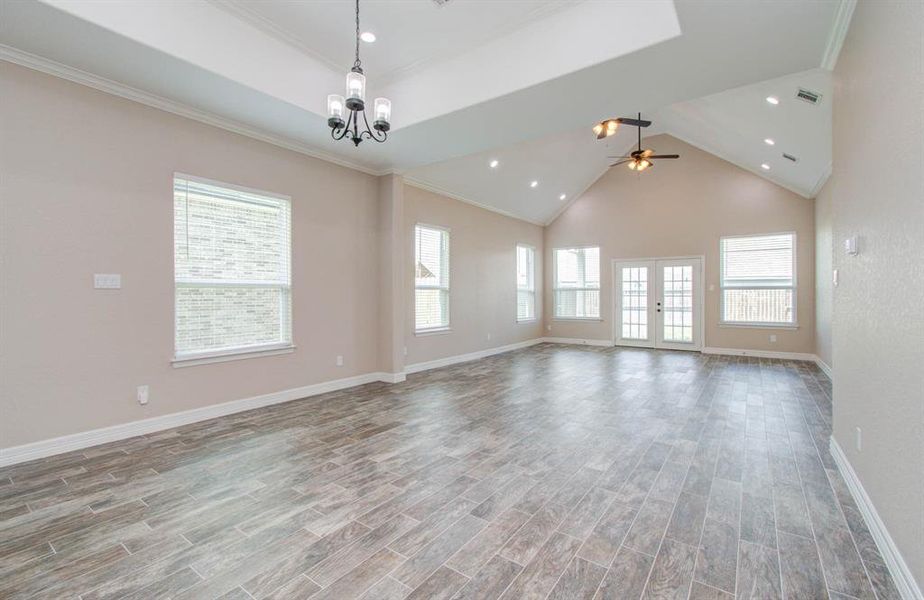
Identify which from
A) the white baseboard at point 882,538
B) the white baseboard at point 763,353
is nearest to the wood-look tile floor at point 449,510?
the white baseboard at point 882,538

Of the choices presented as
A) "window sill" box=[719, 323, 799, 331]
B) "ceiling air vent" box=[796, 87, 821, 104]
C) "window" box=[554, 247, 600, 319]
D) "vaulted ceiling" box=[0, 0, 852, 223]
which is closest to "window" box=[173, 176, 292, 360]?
"vaulted ceiling" box=[0, 0, 852, 223]

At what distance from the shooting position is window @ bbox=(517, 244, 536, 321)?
31.2 ft

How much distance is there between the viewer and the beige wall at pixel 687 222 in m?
7.57

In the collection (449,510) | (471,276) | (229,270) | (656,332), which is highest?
(471,276)

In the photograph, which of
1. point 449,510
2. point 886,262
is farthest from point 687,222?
point 449,510

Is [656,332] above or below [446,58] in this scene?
below

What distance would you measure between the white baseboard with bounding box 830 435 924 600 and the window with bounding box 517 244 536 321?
6.84 meters

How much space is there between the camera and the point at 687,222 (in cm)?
863

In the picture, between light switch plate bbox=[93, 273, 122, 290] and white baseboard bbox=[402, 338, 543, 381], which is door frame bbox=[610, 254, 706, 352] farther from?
light switch plate bbox=[93, 273, 122, 290]

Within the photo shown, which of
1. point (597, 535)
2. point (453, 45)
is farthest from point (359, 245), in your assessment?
point (597, 535)

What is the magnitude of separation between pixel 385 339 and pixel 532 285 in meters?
5.08

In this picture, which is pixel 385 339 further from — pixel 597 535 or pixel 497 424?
pixel 597 535

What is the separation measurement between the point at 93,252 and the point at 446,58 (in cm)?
355

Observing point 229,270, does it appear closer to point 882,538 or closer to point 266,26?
point 266,26
